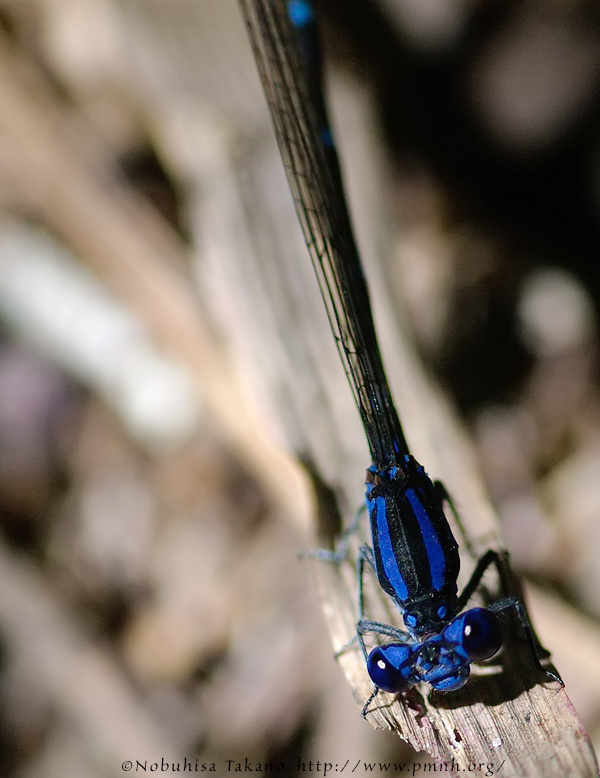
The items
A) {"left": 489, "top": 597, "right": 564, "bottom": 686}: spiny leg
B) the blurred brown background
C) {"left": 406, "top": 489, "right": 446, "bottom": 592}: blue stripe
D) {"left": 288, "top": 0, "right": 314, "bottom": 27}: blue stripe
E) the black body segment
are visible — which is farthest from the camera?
{"left": 288, "top": 0, "right": 314, "bottom": 27}: blue stripe

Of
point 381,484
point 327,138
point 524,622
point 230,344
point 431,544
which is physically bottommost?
point 524,622

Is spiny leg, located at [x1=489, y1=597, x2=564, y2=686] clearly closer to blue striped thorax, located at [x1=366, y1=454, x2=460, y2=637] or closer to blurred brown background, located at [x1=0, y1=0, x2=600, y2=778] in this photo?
blue striped thorax, located at [x1=366, y1=454, x2=460, y2=637]

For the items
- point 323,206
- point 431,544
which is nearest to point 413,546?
point 431,544

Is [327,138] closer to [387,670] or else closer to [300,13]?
[300,13]

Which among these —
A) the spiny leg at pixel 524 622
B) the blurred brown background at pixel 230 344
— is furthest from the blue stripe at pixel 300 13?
the spiny leg at pixel 524 622

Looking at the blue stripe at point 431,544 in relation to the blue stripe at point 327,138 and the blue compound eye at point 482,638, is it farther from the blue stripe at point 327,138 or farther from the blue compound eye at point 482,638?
the blue stripe at point 327,138

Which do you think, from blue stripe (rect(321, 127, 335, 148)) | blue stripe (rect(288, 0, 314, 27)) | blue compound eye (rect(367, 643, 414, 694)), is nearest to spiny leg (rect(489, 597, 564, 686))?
blue compound eye (rect(367, 643, 414, 694))

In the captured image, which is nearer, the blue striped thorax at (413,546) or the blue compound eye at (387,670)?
the blue compound eye at (387,670)

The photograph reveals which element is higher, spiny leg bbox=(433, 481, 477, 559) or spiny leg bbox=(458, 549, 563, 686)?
spiny leg bbox=(433, 481, 477, 559)
